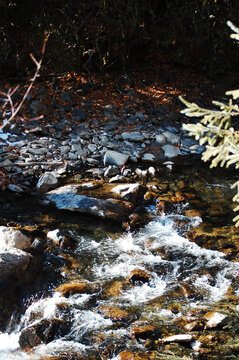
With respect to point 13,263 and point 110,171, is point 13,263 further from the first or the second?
point 110,171

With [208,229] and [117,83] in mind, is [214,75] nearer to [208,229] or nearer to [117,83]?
[117,83]

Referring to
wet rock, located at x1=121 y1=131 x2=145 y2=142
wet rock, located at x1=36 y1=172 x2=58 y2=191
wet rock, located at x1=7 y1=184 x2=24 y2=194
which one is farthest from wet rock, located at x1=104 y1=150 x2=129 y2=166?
wet rock, located at x1=7 y1=184 x2=24 y2=194

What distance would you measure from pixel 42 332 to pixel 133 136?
17.8 feet

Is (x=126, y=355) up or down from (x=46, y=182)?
up

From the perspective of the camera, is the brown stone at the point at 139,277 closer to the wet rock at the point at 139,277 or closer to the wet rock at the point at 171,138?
the wet rock at the point at 139,277

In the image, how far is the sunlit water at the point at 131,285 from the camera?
3.97 metres

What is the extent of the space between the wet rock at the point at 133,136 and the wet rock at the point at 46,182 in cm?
231

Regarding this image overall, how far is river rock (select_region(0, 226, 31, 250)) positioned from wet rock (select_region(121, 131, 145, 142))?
4036mm

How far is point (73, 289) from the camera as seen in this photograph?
460 centimetres

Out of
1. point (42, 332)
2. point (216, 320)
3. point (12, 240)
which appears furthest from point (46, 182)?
point (216, 320)

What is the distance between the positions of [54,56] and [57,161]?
367 cm

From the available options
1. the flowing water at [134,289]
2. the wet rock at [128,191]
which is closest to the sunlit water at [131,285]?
the flowing water at [134,289]

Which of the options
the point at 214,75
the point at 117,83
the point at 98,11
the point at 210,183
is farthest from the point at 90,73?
the point at 210,183

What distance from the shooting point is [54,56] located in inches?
391
